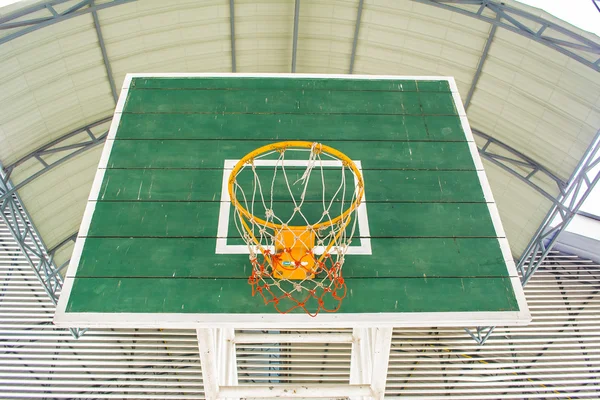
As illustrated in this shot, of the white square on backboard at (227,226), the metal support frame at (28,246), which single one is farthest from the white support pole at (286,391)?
the metal support frame at (28,246)

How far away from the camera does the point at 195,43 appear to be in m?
13.9

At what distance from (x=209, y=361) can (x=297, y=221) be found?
2.82m

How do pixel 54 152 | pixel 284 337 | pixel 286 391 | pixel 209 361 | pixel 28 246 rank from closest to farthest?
pixel 209 361, pixel 286 391, pixel 284 337, pixel 54 152, pixel 28 246

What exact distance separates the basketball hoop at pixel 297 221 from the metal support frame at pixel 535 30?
21.0ft

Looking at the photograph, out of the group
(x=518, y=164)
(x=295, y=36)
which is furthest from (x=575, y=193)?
(x=295, y=36)

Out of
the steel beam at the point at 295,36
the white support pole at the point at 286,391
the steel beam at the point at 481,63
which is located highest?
the steel beam at the point at 295,36

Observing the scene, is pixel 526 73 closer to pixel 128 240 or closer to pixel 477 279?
pixel 477 279

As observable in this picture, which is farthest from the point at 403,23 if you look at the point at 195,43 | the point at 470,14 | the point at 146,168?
the point at 146,168

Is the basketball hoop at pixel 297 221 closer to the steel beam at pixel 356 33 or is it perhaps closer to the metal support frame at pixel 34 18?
the metal support frame at pixel 34 18

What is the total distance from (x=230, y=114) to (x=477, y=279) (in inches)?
182

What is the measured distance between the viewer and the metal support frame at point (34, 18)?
1044cm

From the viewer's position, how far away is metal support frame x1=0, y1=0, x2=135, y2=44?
34.2 ft

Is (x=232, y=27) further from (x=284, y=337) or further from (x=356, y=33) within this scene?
(x=284, y=337)

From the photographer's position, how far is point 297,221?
7.01 m
